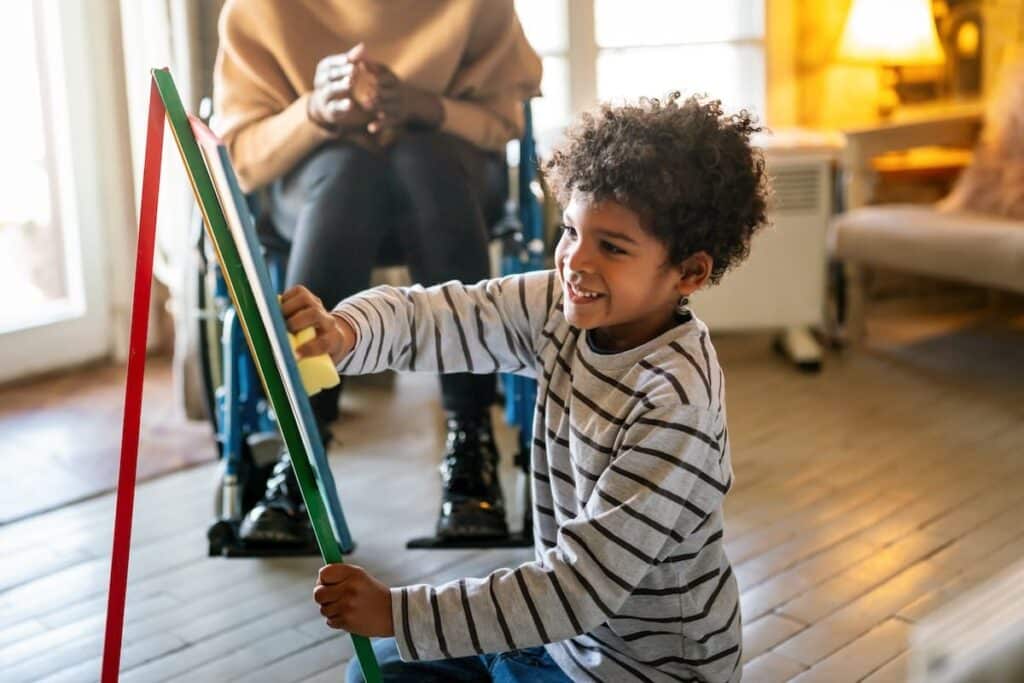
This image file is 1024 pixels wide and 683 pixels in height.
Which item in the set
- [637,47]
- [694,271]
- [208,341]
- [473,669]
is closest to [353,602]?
[473,669]

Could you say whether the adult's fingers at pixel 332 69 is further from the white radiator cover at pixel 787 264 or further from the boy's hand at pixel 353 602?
the white radiator cover at pixel 787 264

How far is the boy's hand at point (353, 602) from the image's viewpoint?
1063mm

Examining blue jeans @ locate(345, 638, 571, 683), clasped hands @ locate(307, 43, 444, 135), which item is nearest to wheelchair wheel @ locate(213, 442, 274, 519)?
clasped hands @ locate(307, 43, 444, 135)

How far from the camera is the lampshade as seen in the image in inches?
123

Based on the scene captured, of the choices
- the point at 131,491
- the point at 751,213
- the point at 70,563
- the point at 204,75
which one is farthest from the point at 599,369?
the point at 204,75

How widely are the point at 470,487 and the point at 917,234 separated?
146 cm

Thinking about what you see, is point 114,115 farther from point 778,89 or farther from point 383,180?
point 778,89

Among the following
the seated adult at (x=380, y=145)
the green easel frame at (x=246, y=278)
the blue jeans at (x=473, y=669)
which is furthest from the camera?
the seated adult at (x=380, y=145)

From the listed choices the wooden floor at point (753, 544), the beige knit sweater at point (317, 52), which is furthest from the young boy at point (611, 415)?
the beige knit sweater at point (317, 52)

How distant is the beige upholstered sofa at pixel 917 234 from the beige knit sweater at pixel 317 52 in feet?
4.23

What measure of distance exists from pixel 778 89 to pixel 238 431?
76.9 inches

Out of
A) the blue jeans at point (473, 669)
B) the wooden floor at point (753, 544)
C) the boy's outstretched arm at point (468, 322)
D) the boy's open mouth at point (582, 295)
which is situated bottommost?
the wooden floor at point (753, 544)

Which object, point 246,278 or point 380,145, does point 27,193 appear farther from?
point 246,278

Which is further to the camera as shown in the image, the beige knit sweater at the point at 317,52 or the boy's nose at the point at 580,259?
the beige knit sweater at the point at 317,52
